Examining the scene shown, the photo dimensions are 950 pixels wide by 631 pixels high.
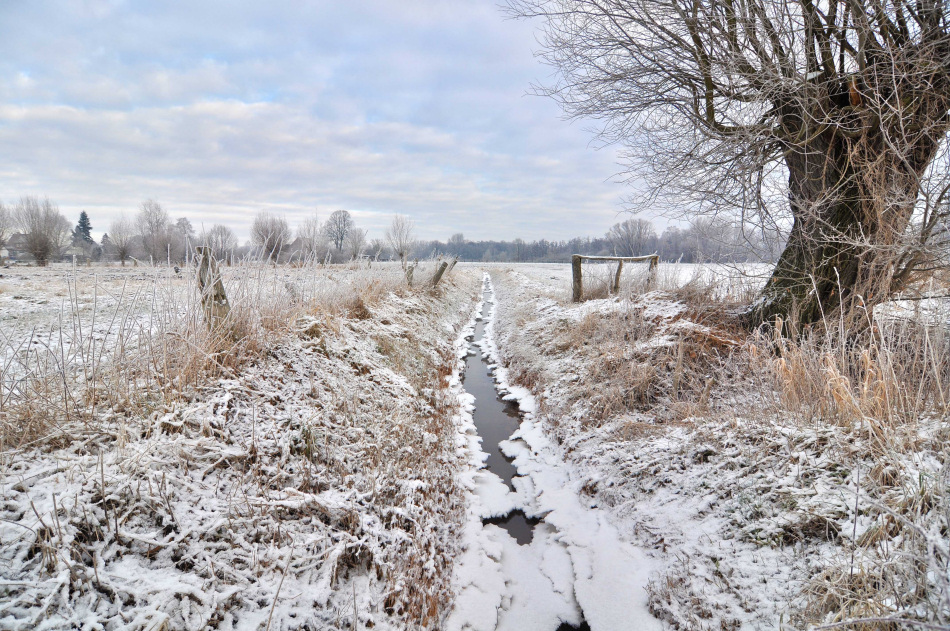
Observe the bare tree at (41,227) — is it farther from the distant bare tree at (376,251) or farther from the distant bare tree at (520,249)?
the distant bare tree at (520,249)

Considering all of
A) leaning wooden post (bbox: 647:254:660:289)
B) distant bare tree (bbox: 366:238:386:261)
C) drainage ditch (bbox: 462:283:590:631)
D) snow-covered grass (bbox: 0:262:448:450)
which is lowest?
drainage ditch (bbox: 462:283:590:631)

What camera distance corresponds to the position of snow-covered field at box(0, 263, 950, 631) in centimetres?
184

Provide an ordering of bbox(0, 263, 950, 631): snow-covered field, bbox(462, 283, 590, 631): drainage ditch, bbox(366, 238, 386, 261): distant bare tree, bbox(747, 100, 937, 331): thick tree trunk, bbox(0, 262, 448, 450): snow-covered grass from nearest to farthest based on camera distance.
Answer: bbox(0, 263, 950, 631): snow-covered field < bbox(0, 262, 448, 450): snow-covered grass < bbox(462, 283, 590, 631): drainage ditch < bbox(747, 100, 937, 331): thick tree trunk < bbox(366, 238, 386, 261): distant bare tree

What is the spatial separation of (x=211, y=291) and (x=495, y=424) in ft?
13.9

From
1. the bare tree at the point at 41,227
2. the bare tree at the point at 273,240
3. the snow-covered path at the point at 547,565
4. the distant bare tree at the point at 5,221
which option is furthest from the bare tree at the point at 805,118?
the distant bare tree at the point at 5,221

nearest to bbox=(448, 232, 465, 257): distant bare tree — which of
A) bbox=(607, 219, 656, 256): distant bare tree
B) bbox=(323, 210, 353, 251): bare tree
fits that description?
bbox=(323, 210, 353, 251): bare tree

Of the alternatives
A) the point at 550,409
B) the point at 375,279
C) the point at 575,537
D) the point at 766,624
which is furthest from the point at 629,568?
the point at 375,279

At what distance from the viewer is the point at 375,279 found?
930cm

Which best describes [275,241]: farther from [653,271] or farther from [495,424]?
[653,271]

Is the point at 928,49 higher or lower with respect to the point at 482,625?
higher

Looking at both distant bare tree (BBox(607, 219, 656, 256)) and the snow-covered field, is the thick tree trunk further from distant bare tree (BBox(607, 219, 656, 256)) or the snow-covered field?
distant bare tree (BBox(607, 219, 656, 256))

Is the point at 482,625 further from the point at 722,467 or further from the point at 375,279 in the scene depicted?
the point at 375,279

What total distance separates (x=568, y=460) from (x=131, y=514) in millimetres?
4053

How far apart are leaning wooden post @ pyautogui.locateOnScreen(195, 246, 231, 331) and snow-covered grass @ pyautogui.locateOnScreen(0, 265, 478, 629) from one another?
0.13 m
